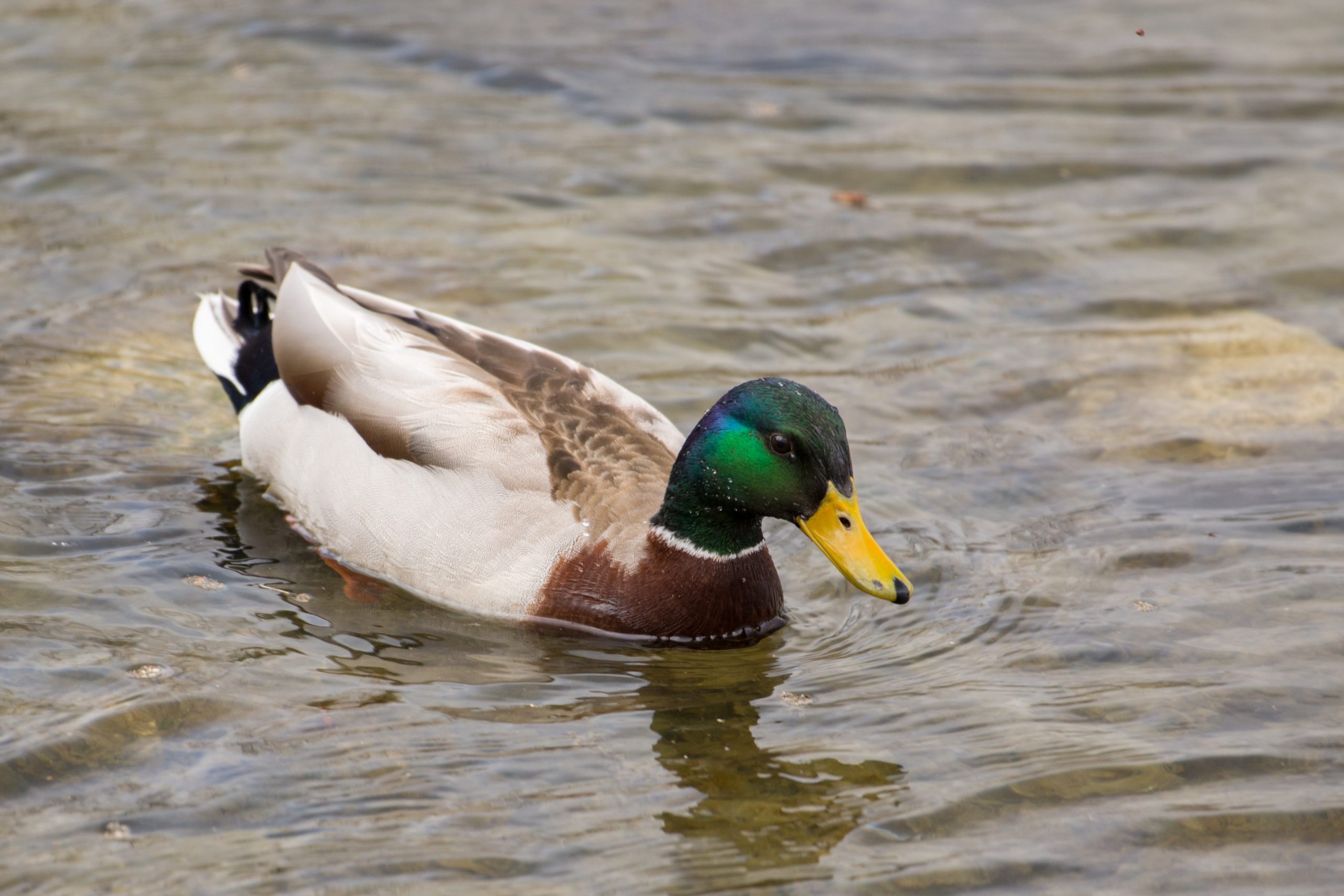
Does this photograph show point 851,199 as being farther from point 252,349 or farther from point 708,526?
point 708,526

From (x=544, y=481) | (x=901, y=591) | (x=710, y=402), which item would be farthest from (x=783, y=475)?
(x=710, y=402)

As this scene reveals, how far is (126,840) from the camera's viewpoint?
4031 millimetres

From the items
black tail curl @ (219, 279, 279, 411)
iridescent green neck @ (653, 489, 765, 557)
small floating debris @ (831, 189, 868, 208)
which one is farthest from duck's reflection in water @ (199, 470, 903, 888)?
small floating debris @ (831, 189, 868, 208)

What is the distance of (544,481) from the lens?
17.7ft

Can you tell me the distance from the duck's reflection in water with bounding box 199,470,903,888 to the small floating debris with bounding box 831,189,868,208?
14.6 ft

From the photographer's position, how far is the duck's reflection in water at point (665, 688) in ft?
14.0

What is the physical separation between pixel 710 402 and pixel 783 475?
7.05ft

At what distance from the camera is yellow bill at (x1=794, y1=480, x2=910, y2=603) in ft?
15.9

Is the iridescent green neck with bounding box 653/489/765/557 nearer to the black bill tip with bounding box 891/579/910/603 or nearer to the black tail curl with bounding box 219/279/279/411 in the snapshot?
the black bill tip with bounding box 891/579/910/603

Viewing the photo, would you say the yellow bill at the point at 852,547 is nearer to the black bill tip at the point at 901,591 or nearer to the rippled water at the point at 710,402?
Result: the black bill tip at the point at 901,591

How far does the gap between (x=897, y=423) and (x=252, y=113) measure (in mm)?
5360

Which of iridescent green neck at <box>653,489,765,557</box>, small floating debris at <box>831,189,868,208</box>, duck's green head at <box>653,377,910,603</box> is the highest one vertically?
small floating debris at <box>831,189,868,208</box>

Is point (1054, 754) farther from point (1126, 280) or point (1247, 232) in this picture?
point (1247, 232)

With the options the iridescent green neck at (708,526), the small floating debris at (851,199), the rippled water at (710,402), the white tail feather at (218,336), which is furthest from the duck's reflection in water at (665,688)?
the small floating debris at (851,199)
